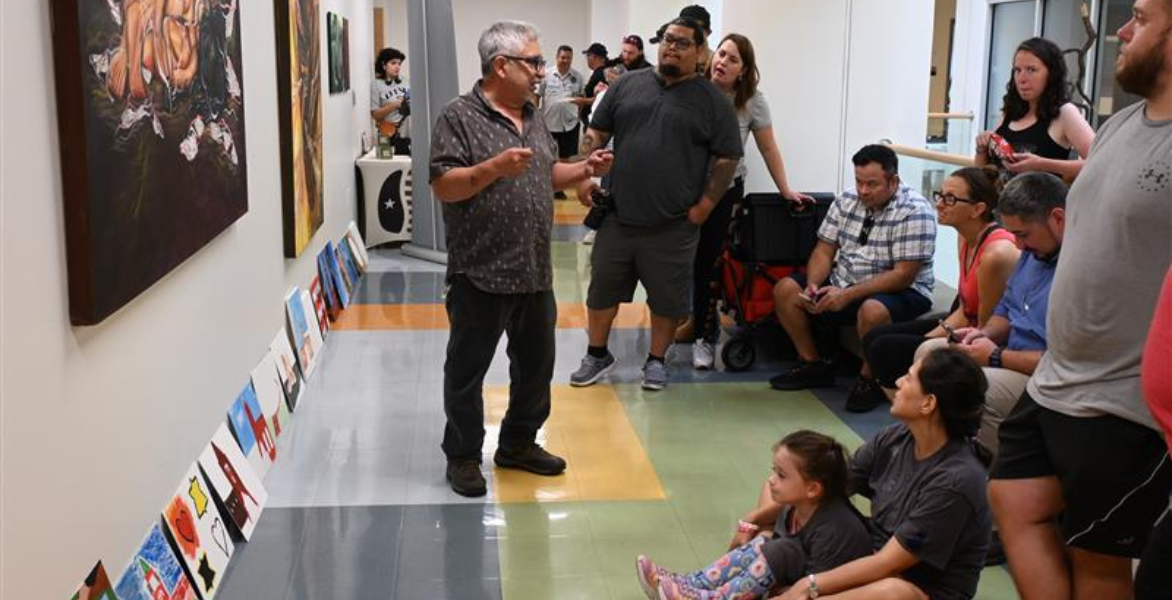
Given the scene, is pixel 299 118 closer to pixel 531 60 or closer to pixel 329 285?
pixel 329 285

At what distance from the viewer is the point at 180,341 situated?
3.73m

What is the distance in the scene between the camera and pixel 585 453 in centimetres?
514

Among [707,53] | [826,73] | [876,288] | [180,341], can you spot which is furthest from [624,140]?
[180,341]

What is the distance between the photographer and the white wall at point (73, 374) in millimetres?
2422

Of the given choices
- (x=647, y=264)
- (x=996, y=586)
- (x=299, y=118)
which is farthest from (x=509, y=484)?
(x=299, y=118)

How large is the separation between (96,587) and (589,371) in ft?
11.5

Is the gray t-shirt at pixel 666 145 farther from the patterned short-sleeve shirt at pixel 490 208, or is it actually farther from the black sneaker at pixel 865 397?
the patterned short-sleeve shirt at pixel 490 208

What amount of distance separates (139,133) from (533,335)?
191 centimetres

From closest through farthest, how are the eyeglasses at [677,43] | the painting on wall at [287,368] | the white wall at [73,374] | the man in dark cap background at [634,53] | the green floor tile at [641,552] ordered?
1. the white wall at [73,374]
2. the green floor tile at [641,552]
3. the painting on wall at [287,368]
4. the eyeglasses at [677,43]
5. the man in dark cap background at [634,53]

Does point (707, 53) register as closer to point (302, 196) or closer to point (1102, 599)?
point (302, 196)

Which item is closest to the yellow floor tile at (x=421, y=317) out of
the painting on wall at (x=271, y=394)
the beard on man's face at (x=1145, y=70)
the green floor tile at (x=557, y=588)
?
the painting on wall at (x=271, y=394)

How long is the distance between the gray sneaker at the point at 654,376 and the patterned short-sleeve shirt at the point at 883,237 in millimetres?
950

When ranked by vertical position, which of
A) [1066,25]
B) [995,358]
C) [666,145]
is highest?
[1066,25]

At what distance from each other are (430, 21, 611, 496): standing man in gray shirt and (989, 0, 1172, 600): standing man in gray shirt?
1.91 metres
